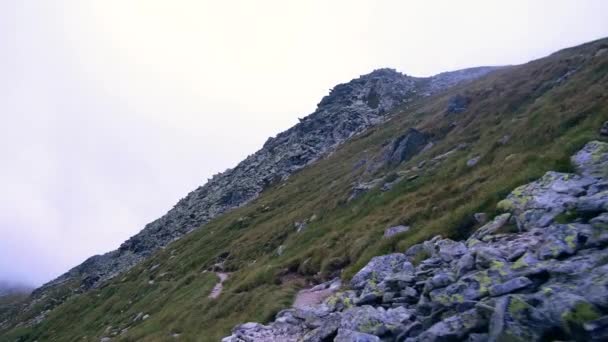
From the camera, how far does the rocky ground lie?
9.12 meters

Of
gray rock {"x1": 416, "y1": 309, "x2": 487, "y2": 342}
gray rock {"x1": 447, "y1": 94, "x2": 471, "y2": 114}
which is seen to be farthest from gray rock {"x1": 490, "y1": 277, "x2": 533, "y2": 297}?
gray rock {"x1": 447, "y1": 94, "x2": 471, "y2": 114}

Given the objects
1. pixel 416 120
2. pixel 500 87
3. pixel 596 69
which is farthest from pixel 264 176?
pixel 596 69

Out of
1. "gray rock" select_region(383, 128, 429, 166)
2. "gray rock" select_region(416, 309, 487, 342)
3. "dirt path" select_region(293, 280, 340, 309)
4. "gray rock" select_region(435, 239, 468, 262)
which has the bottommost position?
"dirt path" select_region(293, 280, 340, 309)

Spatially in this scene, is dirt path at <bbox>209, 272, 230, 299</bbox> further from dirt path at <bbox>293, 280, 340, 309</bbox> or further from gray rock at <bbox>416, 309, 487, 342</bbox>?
gray rock at <bbox>416, 309, 487, 342</bbox>

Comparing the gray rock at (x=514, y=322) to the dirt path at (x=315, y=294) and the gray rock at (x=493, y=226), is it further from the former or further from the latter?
the dirt path at (x=315, y=294)

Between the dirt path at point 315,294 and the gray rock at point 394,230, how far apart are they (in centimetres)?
342

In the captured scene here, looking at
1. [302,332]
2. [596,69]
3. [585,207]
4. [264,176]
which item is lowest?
[302,332]

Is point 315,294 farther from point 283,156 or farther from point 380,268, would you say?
point 283,156

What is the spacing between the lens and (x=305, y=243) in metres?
32.1

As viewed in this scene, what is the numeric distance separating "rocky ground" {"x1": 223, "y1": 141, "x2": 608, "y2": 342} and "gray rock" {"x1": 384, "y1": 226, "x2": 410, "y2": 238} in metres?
3.61

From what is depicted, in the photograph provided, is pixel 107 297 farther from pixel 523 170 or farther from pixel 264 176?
pixel 523 170

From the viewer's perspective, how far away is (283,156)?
92.5 m

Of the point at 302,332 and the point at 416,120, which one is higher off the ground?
the point at 416,120

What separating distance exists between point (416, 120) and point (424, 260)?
53400 mm
